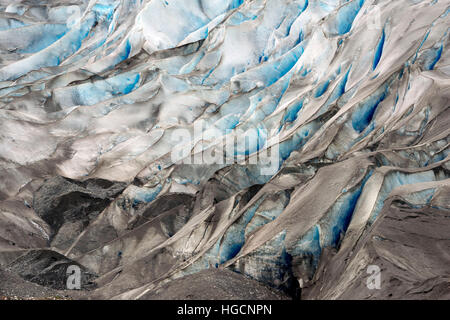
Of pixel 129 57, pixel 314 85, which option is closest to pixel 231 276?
pixel 314 85

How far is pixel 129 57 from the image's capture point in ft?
135

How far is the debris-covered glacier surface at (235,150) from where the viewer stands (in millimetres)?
13031

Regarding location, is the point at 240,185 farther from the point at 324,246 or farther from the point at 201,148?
the point at 324,246

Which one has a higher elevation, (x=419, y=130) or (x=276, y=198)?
(x=419, y=130)

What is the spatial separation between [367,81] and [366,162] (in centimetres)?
944

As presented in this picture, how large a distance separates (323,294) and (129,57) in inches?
1302

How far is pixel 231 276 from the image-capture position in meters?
12.8

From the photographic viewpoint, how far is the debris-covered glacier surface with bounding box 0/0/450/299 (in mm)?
13031

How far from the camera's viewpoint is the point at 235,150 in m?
26.8

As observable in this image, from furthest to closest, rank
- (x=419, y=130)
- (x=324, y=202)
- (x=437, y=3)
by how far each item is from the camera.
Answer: (x=437, y=3)
(x=419, y=130)
(x=324, y=202)
